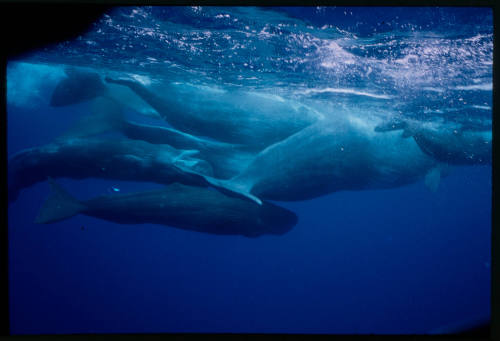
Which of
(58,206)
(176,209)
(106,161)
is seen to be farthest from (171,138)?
(58,206)

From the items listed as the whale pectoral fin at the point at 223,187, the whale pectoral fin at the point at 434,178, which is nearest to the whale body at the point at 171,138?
the whale pectoral fin at the point at 223,187

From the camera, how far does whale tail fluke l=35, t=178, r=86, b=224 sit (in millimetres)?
7621

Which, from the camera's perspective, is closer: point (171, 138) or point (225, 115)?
point (171, 138)

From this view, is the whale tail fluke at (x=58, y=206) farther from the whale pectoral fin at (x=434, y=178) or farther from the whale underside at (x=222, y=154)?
the whale pectoral fin at (x=434, y=178)

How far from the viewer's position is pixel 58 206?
7.72 meters

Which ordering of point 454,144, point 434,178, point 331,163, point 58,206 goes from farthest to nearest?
point 434,178
point 454,144
point 331,163
point 58,206

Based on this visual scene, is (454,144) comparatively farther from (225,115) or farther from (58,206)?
(58,206)

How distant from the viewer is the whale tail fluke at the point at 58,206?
7.62 m

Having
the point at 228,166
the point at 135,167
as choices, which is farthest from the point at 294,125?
the point at 135,167

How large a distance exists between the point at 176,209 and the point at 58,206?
267 centimetres

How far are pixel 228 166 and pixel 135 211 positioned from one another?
251 cm

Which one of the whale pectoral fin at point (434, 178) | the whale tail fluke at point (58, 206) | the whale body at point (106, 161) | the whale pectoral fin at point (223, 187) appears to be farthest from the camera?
the whale pectoral fin at point (434, 178)

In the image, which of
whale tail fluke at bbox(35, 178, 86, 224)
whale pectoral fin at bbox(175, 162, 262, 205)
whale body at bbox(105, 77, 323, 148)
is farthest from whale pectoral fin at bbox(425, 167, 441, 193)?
whale tail fluke at bbox(35, 178, 86, 224)

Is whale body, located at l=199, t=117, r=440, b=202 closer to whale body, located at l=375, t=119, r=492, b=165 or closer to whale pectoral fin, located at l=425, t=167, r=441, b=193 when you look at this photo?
whale pectoral fin, located at l=425, t=167, r=441, b=193
